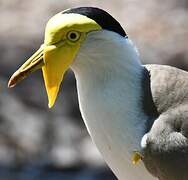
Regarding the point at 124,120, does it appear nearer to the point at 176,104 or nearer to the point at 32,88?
the point at 176,104

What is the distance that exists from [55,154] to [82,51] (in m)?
2.36

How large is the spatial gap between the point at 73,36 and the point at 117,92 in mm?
299

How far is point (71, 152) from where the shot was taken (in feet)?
19.1

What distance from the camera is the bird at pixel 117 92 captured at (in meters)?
3.55

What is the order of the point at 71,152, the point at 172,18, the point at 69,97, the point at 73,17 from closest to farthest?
the point at 73,17
the point at 71,152
the point at 69,97
the point at 172,18

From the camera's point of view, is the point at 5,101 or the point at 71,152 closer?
the point at 71,152

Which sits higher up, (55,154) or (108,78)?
A: (108,78)

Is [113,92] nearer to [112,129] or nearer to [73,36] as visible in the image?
[112,129]

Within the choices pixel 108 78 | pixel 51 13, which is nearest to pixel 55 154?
pixel 51 13

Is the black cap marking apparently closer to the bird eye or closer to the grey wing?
the bird eye

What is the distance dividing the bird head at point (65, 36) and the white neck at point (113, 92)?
0.18 ft

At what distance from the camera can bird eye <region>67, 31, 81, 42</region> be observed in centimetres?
354

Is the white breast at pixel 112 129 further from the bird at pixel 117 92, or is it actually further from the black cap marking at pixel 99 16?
the black cap marking at pixel 99 16

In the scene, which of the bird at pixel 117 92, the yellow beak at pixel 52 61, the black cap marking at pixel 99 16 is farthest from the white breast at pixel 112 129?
the black cap marking at pixel 99 16
